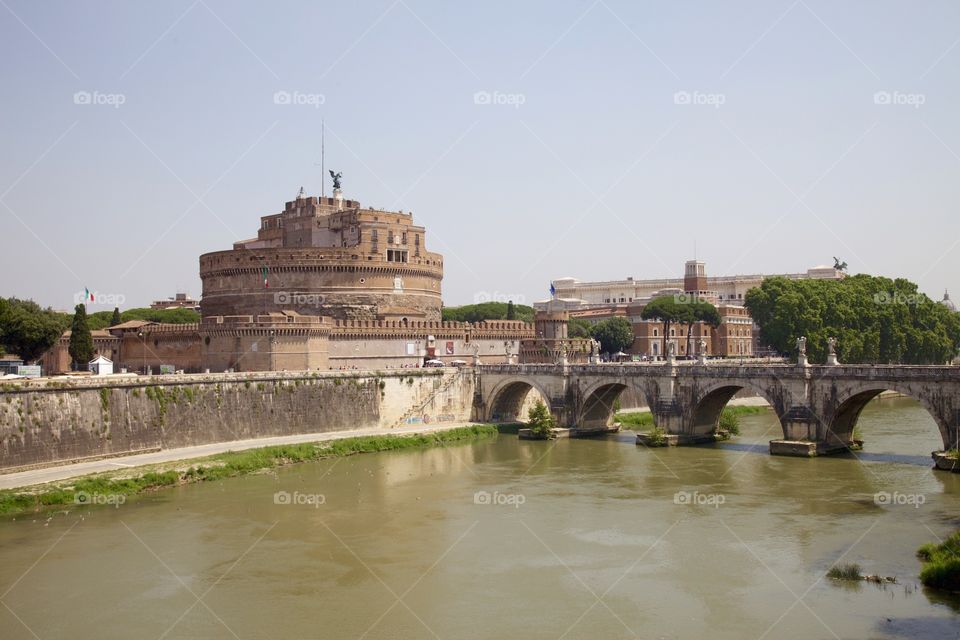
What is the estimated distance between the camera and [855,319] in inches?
2847

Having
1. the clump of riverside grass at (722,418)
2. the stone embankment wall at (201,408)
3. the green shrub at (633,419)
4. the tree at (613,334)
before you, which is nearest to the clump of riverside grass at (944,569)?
the clump of riverside grass at (722,418)

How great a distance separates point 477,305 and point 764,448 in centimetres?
6426

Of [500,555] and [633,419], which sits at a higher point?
[633,419]

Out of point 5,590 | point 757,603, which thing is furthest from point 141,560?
point 757,603

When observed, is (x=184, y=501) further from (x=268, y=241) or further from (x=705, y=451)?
(x=268, y=241)

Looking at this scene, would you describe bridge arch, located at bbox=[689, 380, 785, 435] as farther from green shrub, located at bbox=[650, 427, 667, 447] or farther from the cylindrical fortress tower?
the cylindrical fortress tower

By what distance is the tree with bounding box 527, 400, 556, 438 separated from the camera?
52.7 metres

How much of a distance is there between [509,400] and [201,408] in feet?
69.5

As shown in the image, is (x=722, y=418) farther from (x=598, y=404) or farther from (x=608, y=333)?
(x=608, y=333)

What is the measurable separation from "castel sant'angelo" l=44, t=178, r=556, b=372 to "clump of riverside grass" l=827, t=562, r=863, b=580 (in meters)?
38.3

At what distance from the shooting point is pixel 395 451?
48.9 m

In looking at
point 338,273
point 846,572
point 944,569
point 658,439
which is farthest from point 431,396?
point 944,569

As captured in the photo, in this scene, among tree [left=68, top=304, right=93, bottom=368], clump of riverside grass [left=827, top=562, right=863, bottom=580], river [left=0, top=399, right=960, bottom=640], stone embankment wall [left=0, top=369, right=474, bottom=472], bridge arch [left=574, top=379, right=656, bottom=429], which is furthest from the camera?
tree [left=68, top=304, right=93, bottom=368]

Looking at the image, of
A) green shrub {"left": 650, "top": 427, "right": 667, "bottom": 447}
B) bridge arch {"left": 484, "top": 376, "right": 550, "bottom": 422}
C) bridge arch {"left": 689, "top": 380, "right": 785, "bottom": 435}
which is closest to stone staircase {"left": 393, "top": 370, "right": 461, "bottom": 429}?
bridge arch {"left": 484, "top": 376, "right": 550, "bottom": 422}
